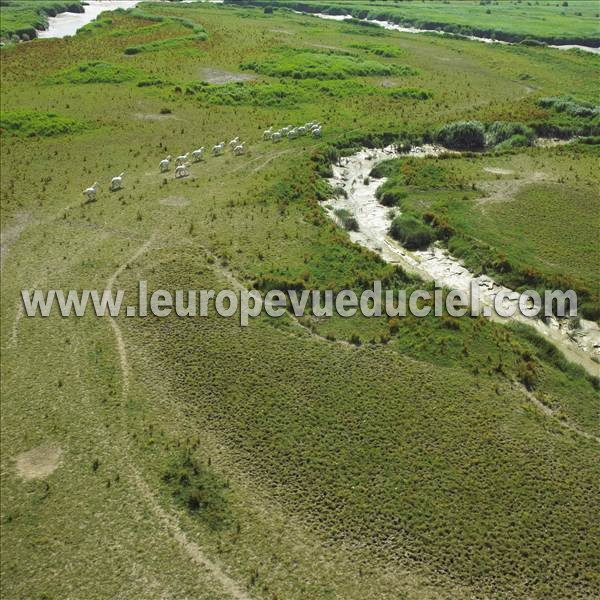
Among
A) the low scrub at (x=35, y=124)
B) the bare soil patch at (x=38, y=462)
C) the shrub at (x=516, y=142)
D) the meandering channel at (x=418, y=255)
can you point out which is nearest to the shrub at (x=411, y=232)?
the meandering channel at (x=418, y=255)

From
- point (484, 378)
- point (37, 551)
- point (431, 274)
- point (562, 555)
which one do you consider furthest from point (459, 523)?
point (431, 274)

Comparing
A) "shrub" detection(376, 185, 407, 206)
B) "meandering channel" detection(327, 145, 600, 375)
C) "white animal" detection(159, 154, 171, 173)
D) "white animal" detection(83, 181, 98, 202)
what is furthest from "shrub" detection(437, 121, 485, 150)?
"white animal" detection(83, 181, 98, 202)

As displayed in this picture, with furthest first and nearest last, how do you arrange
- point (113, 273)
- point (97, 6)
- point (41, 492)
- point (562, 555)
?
point (97, 6), point (113, 273), point (41, 492), point (562, 555)

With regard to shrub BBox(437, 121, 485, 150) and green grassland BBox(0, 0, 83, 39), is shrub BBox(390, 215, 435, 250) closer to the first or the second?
shrub BBox(437, 121, 485, 150)

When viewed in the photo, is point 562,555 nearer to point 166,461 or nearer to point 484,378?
point 484,378

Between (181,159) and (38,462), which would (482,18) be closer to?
(181,159)

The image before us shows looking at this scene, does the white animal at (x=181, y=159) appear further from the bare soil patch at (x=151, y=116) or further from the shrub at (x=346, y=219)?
the shrub at (x=346, y=219)
